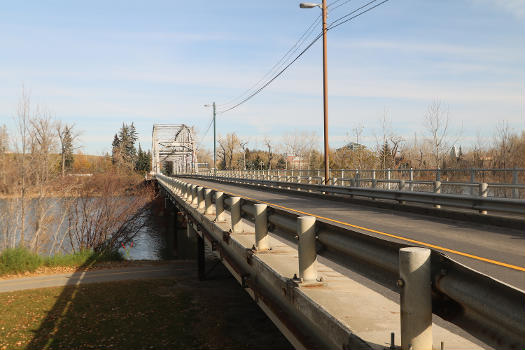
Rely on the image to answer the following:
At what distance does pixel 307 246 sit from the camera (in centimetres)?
451

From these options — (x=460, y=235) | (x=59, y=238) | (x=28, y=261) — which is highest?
(x=460, y=235)

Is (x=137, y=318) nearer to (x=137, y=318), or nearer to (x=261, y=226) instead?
(x=137, y=318)

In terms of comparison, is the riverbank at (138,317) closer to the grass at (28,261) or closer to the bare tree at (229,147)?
the grass at (28,261)

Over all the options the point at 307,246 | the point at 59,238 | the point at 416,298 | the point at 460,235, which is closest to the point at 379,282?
the point at 416,298

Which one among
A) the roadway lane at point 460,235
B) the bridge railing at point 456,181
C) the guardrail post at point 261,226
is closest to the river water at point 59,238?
the bridge railing at point 456,181

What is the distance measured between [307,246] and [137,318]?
49.1 ft

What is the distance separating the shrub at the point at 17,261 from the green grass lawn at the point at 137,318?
203 inches

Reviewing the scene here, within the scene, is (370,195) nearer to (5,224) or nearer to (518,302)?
(518,302)

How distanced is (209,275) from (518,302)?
23.4 metres

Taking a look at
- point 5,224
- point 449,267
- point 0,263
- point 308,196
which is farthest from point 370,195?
point 5,224

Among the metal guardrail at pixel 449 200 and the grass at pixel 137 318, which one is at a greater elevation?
the metal guardrail at pixel 449 200

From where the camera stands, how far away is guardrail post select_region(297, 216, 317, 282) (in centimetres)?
451

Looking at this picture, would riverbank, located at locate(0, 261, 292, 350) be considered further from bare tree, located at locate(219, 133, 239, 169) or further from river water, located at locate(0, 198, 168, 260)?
bare tree, located at locate(219, 133, 239, 169)

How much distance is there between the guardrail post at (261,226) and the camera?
20.8 feet
